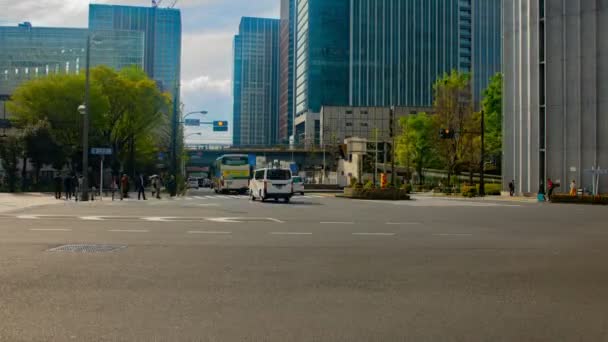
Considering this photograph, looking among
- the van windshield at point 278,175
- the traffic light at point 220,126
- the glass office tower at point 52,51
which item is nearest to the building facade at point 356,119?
the glass office tower at point 52,51

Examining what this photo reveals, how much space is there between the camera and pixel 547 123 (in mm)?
47094

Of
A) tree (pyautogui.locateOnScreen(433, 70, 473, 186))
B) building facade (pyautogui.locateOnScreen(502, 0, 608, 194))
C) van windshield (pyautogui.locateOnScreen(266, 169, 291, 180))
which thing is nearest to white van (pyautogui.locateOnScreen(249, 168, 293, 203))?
van windshield (pyautogui.locateOnScreen(266, 169, 291, 180))

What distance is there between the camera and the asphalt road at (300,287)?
5422 millimetres

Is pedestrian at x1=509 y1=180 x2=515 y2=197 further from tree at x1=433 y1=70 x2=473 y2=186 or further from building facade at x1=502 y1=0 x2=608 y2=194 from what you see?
tree at x1=433 y1=70 x2=473 y2=186

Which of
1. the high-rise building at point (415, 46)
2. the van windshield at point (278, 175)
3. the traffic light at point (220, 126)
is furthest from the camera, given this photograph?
the high-rise building at point (415, 46)

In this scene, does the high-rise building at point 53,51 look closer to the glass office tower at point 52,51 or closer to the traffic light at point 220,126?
the glass office tower at point 52,51

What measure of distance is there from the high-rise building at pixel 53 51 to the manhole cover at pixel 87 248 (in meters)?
143

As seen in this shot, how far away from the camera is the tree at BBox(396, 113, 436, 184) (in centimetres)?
7469

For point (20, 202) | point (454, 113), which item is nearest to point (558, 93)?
point (454, 113)

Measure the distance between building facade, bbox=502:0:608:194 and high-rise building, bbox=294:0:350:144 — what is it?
91.0 metres

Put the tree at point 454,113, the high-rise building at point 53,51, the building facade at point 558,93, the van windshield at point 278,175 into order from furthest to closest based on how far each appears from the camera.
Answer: the high-rise building at point 53,51 < the tree at point 454,113 < the building facade at point 558,93 < the van windshield at point 278,175

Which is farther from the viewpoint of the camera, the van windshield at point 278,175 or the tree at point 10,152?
the tree at point 10,152

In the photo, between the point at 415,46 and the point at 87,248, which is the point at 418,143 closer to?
the point at 87,248

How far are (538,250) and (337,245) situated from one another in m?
3.93
